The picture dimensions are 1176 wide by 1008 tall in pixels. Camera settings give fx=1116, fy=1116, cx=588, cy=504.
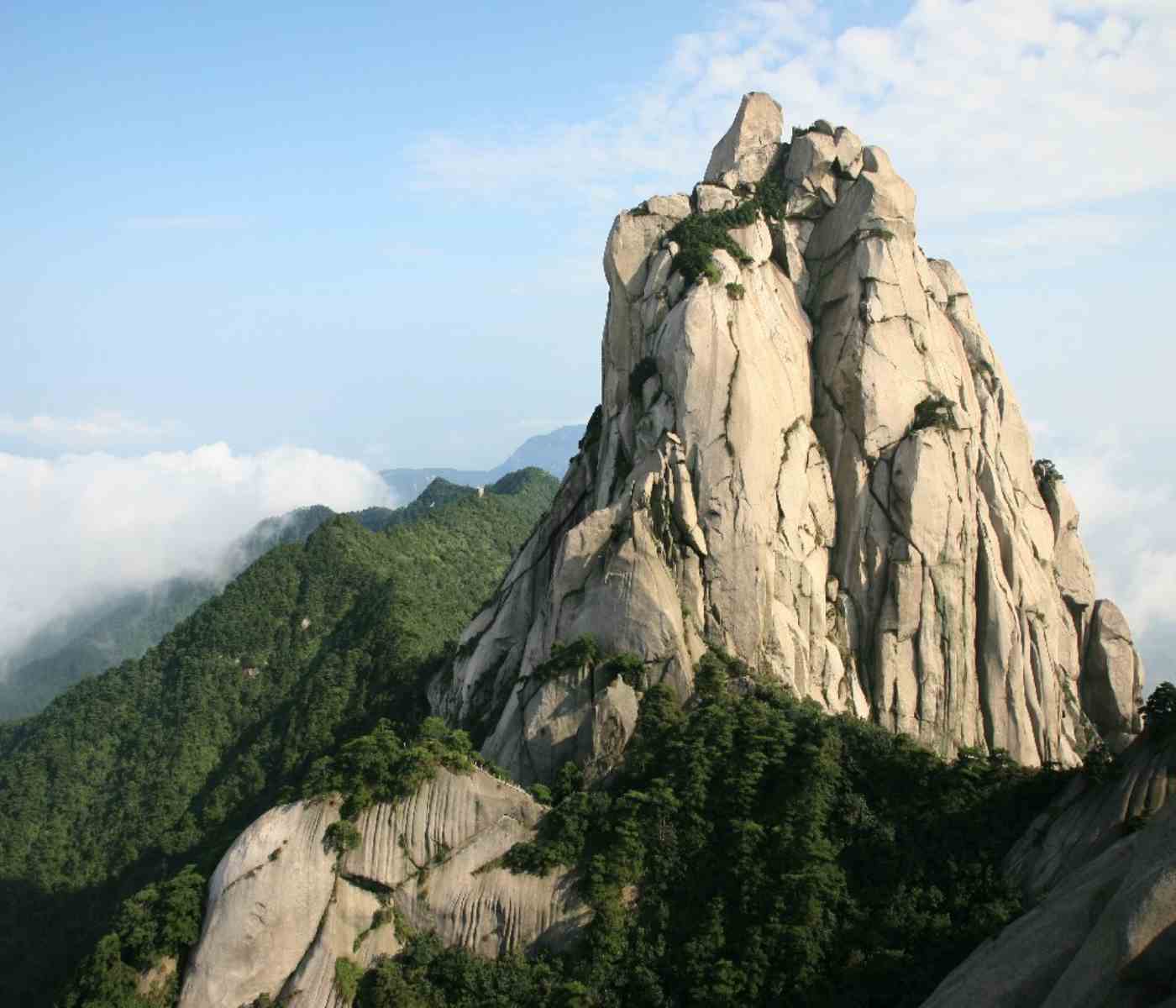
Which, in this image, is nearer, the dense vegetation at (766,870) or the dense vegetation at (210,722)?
the dense vegetation at (766,870)

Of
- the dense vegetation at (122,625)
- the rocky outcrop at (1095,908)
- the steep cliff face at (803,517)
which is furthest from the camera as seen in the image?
the dense vegetation at (122,625)

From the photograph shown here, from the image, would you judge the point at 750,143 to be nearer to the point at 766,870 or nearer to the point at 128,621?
the point at 766,870

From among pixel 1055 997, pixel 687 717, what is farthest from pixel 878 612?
pixel 1055 997

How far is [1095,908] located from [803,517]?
20472 millimetres

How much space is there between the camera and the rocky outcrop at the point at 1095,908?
18.7 metres

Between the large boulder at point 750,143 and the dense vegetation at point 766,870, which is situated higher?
the large boulder at point 750,143

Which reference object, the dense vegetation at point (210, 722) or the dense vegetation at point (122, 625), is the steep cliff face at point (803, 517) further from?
the dense vegetation at point (122, 625)

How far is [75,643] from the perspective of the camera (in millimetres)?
157125

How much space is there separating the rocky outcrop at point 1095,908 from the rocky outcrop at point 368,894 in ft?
40.0

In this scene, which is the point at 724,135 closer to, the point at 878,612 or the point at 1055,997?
the point at 878,612

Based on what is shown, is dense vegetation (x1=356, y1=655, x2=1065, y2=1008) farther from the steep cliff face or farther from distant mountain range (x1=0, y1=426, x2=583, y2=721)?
distant mountain range (x1=0, y1=426, x2=583, y2=721)

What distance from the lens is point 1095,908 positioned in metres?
22.2

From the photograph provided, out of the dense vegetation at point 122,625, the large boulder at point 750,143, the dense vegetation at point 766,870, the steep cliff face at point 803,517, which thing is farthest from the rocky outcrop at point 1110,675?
the dense vegetation at point 122,625

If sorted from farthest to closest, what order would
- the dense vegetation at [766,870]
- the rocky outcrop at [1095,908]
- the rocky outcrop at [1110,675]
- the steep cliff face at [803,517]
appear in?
1. the rocky outcrop at [1110,675]
2. the steep cliff face at [803,517]
3. the dense vegetation at [766,870]
4. the rocky outcrop at [1095,908]
